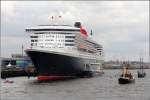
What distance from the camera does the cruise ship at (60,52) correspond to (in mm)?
87750

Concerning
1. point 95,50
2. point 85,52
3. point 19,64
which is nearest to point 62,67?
point 85,52

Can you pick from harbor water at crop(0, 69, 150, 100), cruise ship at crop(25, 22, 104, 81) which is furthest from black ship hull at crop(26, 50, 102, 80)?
harbor water at crop(0, 69, 150, 100)

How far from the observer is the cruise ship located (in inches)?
3455

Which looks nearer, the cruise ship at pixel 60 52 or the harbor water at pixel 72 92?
the harbor water at pixel 72 92

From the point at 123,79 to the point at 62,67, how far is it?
13.8m

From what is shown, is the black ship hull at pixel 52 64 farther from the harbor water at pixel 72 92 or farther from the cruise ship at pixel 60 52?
the harbor water at pixel 72 92

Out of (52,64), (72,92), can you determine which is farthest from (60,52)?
(72,92)

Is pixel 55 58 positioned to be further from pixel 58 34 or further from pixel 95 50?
pixel 95 50

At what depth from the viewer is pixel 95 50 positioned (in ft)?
407

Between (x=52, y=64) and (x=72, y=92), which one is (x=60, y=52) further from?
(x=72, y=92)

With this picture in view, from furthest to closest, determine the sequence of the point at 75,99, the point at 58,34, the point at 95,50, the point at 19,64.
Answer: the point at 19,64 < the point at 95,50 < the point at 58,34 < the point at 75,99

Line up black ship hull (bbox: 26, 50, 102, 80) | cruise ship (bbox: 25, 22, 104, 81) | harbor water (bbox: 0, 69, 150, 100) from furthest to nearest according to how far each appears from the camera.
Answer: cruise ship (bbox: 25, 22, 104, 81) → black ship hull (bbox: 26, 50, 102, 80) → harbor water (bbox: 0, 69, 150, 100)

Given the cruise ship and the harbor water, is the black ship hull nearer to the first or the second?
the cruise ship

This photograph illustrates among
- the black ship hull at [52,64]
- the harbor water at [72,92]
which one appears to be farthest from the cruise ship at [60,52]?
the harbor water at [72,92]
